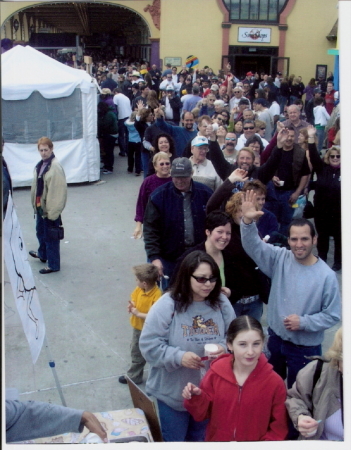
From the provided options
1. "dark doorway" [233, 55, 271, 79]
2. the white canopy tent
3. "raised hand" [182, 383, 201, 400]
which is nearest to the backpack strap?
"raised hand" [182, 383, 201, 400]

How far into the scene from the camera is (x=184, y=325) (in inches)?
131

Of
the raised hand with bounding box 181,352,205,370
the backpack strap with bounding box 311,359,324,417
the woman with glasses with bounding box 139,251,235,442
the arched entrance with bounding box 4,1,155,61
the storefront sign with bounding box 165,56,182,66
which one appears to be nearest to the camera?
the backpack strap with bounding box 311,359,324,417

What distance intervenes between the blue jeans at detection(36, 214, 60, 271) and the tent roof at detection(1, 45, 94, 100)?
3.75 meters

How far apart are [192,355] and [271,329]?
0.93 meters

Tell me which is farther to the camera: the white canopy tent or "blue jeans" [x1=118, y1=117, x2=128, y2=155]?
"blue jeans" [x1=118, y1=117, x2=128, y2=155]

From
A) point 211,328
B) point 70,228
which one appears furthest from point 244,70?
point 211,328

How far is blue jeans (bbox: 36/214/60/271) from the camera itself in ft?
22.4

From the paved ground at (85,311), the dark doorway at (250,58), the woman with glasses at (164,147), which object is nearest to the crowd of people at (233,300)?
the paved ground at (85,311)

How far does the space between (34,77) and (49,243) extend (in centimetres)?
444

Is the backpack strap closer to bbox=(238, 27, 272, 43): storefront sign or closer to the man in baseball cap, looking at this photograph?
the man in baseball cap

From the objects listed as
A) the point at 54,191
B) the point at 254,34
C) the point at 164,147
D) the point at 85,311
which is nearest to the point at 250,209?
the point at 85,311

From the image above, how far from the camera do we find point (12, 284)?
10.6ft

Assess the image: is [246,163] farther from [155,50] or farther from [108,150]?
[155,50]

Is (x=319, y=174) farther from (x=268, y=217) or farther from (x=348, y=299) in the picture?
(x=348, y=299)
